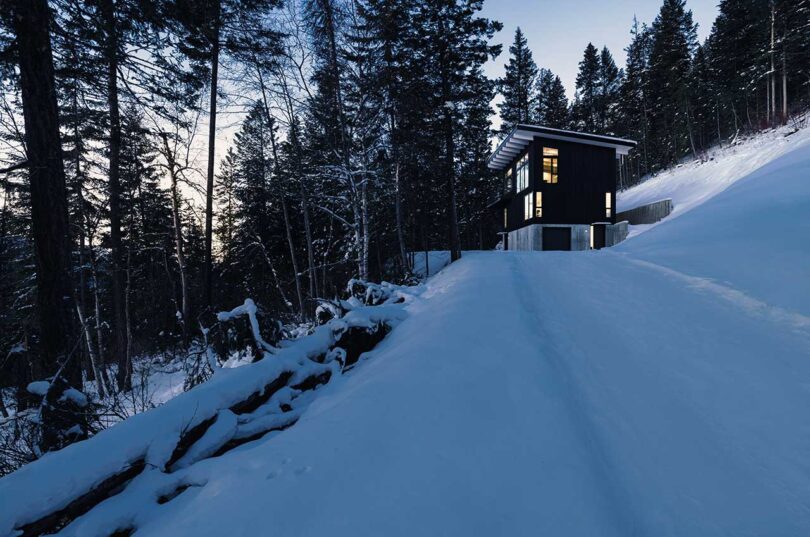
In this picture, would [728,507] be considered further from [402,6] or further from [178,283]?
[178,283]

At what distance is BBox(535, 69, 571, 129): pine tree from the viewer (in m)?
38.2

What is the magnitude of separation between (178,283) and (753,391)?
3045 centimetres

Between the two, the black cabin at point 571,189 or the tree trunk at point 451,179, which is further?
the black cabin at point 571,189

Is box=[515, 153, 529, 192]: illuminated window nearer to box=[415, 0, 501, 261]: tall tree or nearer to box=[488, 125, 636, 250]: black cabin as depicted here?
box=[488, 125, 636, 250]: black cabin

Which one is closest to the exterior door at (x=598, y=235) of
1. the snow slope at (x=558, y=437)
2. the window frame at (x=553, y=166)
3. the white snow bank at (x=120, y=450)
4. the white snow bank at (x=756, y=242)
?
the window frame at (x=553, y=166)

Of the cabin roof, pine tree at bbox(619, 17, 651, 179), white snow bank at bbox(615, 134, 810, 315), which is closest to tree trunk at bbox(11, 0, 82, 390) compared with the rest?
white snow bank at bbox(615, 134, 810, 315)

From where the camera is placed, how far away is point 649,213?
24078 millimetres

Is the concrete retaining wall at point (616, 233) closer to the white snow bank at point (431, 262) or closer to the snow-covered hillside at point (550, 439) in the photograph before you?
the white snow bank at point (431, 262)

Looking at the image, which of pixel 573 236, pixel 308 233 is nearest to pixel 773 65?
pixel 573 236

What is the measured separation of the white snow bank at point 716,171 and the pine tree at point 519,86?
15.8 meters

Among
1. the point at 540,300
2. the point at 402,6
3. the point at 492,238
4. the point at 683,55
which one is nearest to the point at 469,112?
the point at 402,6

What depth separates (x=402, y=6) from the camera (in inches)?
600

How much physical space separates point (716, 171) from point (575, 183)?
1130cm

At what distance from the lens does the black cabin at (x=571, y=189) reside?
21000mm
